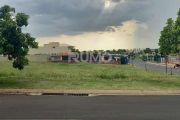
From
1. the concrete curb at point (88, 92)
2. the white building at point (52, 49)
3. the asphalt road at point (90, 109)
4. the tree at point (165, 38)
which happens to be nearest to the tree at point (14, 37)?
the concrete curb at point (88, 92)

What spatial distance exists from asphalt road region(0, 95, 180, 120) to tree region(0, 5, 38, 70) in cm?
350

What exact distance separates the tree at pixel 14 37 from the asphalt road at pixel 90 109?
3.50 m

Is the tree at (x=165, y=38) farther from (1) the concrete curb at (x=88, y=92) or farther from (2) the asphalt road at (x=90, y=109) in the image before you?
(2) the asphalt road at (x=90, y=109)

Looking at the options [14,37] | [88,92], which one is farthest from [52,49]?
[88,92]

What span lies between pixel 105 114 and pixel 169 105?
2.90 m

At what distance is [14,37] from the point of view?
43.5ft

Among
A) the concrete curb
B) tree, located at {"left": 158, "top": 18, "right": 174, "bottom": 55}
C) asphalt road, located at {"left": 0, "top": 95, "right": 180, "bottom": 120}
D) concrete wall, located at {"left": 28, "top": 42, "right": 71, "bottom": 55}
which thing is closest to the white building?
concrete wall, located at {"left": 28, "top": 42, "right": 71, "bottom": 55}

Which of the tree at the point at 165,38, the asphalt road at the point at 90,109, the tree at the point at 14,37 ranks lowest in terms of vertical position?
the asphalt road at the point at 90,109

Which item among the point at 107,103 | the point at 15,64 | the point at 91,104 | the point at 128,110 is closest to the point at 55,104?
the point at 91,104

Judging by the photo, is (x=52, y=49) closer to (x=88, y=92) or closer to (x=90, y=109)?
(x=88, y=92)

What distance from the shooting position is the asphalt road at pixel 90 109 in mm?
7430

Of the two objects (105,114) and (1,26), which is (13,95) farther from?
(105,114)

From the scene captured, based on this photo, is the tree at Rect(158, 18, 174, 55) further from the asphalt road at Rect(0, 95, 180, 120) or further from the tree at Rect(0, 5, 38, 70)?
the asphalt road at Rect(0, 95, 180, 120)

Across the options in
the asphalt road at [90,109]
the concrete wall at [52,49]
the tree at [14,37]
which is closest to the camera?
the asphalt road at [90,109]
